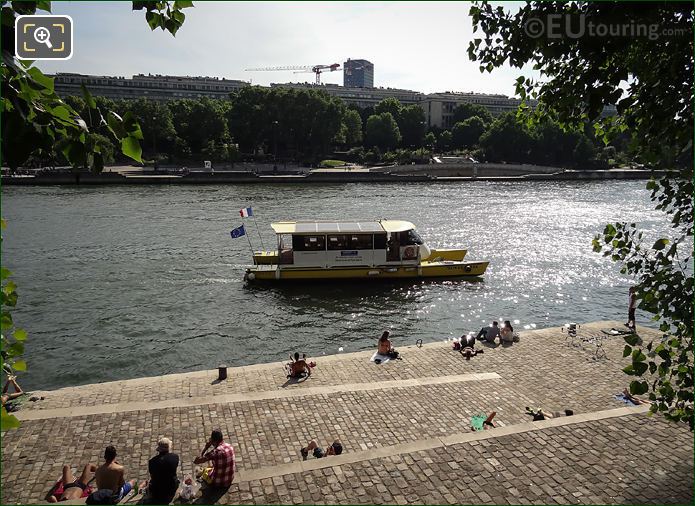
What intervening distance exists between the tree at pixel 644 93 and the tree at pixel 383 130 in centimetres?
10906

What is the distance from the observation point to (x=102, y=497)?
7.73 metres

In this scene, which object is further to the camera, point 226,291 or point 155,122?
point 155,122

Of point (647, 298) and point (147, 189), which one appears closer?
point (647, 298)

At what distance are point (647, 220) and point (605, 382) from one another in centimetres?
4161

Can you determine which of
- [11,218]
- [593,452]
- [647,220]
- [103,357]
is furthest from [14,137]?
[647,220]

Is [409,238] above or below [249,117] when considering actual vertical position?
below

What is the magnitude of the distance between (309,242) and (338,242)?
1448 millimetres

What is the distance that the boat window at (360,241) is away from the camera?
89.2 ft

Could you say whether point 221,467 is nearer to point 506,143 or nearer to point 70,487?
point 70,487

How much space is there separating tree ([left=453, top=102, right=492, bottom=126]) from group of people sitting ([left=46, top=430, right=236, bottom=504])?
413 feet

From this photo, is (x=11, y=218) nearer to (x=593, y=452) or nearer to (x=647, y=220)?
(x=593, y=452)

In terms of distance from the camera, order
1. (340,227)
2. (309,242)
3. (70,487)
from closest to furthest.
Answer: (70,487) < (309,242) < (340,227)

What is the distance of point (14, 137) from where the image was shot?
146 inches

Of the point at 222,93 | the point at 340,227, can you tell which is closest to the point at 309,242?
the point at 340,227
